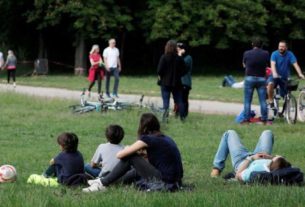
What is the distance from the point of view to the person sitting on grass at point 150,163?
889 centimetres

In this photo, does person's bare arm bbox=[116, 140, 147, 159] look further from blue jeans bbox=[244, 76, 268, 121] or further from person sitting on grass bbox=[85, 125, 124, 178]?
blue jeans bbox=[244, 76, 268, 121]

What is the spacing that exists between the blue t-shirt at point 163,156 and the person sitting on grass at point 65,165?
1060mm

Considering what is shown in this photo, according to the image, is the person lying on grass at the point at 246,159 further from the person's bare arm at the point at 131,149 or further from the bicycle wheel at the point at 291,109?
the bicycle wheel at the point at 291,109

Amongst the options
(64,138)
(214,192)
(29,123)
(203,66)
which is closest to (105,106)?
(29,123)

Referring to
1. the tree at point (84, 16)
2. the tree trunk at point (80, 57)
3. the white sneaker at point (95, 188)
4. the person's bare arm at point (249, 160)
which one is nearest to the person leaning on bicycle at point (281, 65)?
the person's bare arm at point (249, 160)

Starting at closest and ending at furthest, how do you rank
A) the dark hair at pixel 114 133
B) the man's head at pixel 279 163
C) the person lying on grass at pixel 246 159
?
1. the man's head at pixel 279 163
2. the person lying on grass at pixel 246 159
3. the dark hair at pixel 114 133

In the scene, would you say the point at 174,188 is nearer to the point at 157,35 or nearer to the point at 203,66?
the point at 157,35

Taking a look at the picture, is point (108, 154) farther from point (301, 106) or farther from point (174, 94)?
point (301, 106)

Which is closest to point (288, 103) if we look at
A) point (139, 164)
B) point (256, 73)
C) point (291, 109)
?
point (291, 109)

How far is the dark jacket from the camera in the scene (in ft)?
57.0

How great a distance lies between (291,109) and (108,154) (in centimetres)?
934

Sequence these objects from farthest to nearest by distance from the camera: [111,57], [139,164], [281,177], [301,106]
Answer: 1. [111,57]
2. [301,106]
3. [139,164]
4. [281,177]

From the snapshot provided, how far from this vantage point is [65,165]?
31.5 feet

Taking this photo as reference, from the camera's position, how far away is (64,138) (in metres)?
9.59
